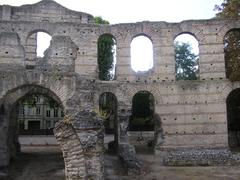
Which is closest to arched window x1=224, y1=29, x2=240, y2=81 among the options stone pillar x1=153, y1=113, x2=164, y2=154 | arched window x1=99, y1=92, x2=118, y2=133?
stone pillar x1=153, y1=113, x2=164, y2=154

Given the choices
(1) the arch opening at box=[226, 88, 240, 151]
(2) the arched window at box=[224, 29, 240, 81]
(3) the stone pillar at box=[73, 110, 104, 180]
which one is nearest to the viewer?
(3) the stone pillar at box=[73, 110, 104, 180]

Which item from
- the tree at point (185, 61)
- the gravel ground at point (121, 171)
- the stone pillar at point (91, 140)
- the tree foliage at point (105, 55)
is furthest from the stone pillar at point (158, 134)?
the tree at point (185, 61)

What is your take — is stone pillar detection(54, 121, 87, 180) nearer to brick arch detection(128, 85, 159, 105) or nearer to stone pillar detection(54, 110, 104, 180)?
stone pillar detection(54, 110, 104, 180)

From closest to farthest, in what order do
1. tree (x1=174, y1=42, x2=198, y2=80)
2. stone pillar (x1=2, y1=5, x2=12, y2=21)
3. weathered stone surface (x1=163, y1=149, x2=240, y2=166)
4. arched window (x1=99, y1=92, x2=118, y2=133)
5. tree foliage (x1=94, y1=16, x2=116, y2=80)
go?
weathered stone surface (x1=163, y1=149, x2=240, y2=166)
arched window (x1=99, y1=92, x2=118, y2=133)
stone pillar (x1=2, y1=5, x2=12, y2=21)
tree foliage (x1=94, y1=16, x2=116, y2=80)
tree (x1=174, y1=42, x2=198, y2=80)

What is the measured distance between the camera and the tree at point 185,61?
159 feet

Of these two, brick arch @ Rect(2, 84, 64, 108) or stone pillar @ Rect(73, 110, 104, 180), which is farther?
brick arch @ Rect(2, 84, 64, 108)

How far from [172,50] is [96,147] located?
13.4 m

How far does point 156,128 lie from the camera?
21469mm

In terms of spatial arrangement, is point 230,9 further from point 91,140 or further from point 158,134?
point 91,140

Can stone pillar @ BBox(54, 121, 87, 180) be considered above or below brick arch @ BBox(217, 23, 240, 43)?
below

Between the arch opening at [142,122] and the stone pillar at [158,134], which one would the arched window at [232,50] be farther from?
the arch opening at [142,122]

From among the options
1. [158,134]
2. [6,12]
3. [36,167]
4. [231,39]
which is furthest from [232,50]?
[6,12]

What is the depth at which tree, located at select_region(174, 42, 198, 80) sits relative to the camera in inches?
1912

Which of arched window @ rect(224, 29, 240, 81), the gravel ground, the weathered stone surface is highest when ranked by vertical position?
arched window @ rect(224, 29, 240, 81)
